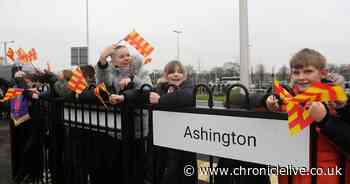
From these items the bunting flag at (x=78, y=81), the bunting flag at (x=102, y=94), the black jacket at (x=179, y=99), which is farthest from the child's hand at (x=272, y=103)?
the bunting flag at (x=78, y=81)

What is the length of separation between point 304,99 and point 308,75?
42 cm

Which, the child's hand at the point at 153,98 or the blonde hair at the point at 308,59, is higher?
the blonde hair at the point at 308,59

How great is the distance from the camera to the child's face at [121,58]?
3129 mm

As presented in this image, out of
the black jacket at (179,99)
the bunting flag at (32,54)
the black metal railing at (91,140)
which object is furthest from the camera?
the bunting flag at (32,54)

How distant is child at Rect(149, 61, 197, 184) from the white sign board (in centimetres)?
10

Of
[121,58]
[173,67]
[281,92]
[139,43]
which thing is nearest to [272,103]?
[281,92]

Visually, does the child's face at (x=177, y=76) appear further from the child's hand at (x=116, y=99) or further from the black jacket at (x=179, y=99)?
the child's hand at (x=116, y=99)

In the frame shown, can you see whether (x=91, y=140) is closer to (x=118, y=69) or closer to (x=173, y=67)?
(x=118, y=69)

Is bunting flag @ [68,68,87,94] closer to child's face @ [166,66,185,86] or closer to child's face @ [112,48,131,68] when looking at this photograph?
child's face @ [112,48,131,68]

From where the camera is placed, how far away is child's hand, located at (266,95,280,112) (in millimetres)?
1876

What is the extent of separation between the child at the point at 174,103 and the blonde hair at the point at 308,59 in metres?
0.73

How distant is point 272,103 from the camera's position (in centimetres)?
189

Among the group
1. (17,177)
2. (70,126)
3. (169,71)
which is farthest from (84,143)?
(17,177)

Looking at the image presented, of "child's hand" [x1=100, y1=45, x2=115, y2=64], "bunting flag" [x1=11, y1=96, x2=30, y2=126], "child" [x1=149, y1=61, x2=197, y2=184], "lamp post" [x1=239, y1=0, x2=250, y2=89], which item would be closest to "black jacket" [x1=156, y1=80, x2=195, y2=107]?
"child" [x1=149, y1=61, x2=197, y2=184]
